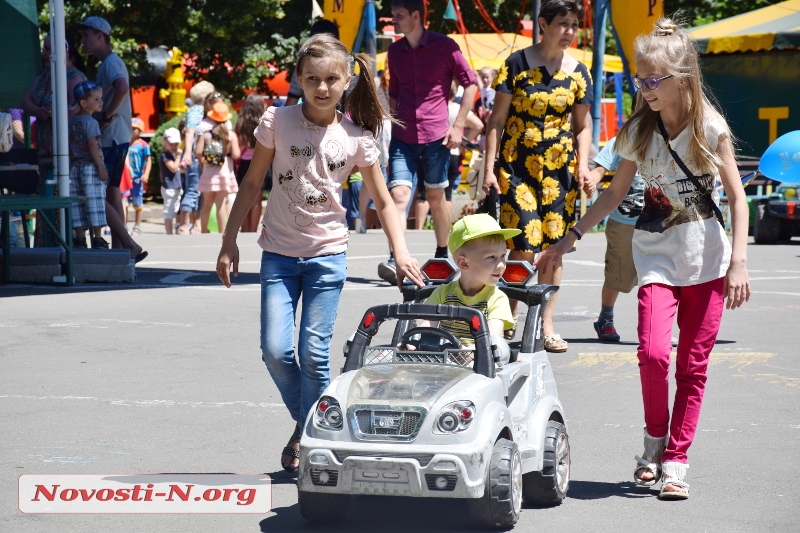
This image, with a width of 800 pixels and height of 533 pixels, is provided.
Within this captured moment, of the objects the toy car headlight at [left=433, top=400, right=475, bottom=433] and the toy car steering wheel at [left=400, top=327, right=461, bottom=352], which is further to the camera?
the toy car steering wheel at [left=400, top=327, right=461, bottom=352]

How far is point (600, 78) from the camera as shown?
19.1 m

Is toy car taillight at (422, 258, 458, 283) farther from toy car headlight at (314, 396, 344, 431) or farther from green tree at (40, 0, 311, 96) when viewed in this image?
green tree at (40, 0, 311, 96)

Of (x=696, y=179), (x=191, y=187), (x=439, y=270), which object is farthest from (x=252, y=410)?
(x=191, y=187)

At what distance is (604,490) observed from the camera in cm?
491

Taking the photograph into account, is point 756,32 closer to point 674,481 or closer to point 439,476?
point 674,481

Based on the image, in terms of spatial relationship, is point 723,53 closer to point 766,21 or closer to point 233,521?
point 766,21

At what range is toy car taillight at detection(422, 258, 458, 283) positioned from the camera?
523 cm

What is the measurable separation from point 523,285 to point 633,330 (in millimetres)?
4031

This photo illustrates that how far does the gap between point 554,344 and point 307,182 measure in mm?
3269

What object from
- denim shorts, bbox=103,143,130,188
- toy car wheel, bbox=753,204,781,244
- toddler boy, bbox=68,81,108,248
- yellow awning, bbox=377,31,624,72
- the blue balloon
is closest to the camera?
the blue balloon

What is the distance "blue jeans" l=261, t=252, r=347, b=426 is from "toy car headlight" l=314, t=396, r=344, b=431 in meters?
0.80

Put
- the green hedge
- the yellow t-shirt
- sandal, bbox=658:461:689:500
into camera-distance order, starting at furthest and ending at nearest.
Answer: the green hedge → the yellow t-shirt → sandal, bbox=658:461:689:500

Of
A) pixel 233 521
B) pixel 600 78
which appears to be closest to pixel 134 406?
pixel 233 521

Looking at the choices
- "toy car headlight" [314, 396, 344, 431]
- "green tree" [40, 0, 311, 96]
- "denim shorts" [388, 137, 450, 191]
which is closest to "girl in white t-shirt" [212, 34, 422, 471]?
"toy car headlight" [314, 396, 344, 431]
